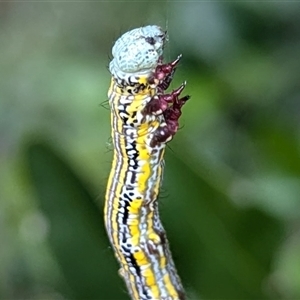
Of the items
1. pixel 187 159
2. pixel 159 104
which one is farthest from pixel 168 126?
pixel 187 159

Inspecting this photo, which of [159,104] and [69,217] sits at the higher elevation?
[159,104]

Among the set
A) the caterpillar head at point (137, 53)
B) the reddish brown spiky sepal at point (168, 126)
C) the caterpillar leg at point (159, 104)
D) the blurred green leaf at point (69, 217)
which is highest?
the caterpillar head at point (137, 53)

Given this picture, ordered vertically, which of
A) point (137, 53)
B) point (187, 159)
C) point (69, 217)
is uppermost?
point (137, 53)

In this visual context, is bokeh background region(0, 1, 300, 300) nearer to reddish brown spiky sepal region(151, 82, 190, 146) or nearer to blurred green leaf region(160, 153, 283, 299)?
blurred green leaf region(160, 153, 283, 299)

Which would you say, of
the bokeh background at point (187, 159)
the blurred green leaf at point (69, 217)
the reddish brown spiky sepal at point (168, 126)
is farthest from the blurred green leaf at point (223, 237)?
the reddish brown spiky sepal at point (168, 126)

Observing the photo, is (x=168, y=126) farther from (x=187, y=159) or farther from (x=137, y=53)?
(x=187, y=159)

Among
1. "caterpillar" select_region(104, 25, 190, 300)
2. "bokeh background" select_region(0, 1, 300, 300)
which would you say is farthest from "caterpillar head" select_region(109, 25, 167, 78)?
"bokeh background" select_region(0, 1, 300, 300)

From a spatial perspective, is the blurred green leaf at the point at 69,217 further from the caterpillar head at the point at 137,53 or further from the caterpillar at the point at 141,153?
the caterpillar head at the point at 137,53

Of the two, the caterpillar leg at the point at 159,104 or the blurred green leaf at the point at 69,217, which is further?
the blurred green leaf at the point at 69,217

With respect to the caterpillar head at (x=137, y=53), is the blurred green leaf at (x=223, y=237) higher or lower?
lower
